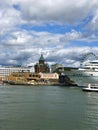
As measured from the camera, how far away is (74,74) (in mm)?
118812

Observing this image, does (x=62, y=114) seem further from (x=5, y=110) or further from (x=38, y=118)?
(x=5, y=110)

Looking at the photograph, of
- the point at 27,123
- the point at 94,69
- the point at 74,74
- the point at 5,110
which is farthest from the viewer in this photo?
the point at 74,74

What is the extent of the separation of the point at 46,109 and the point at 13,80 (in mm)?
145122

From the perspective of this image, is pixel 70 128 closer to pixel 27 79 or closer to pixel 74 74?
pixel 74 74

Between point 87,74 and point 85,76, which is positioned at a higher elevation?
point 87,74

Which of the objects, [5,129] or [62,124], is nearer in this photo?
[5,129]

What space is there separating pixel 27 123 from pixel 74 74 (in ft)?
270

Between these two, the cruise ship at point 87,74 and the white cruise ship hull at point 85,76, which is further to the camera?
the cruise ship at point 87,74

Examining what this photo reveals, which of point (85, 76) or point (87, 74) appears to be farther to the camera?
point (85, 76)

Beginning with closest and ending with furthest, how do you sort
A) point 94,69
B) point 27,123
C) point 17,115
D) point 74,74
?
point 27,123 < point 17,115 < point 94,69 < point 74,74

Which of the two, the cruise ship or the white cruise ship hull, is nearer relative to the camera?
the white cruise ship hull

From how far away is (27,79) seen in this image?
196 metres

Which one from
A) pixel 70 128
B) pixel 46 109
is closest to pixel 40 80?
pixel 46 109

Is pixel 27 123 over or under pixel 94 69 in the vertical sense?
under
